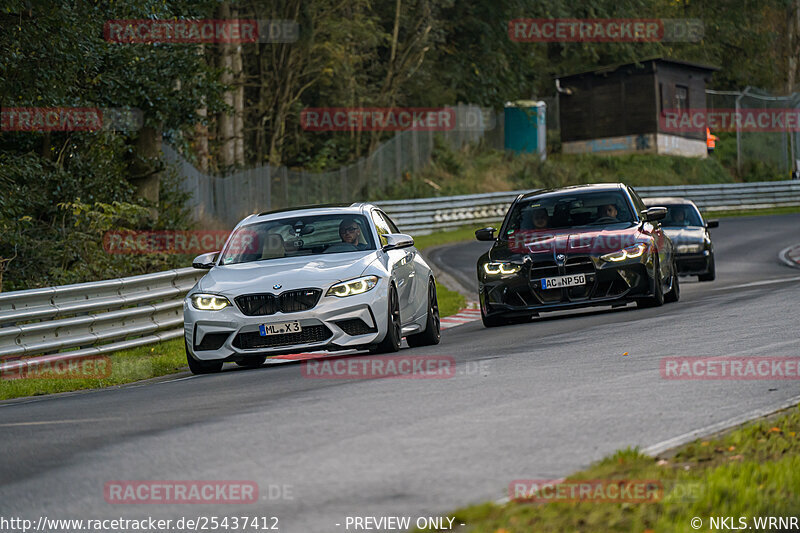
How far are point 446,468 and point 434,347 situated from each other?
23.4ft

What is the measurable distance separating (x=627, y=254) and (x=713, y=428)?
8485mm

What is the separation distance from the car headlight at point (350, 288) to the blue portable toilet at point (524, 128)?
150ft

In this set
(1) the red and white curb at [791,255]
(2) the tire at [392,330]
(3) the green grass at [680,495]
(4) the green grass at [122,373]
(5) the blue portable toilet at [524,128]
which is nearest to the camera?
(3) the green grass at [680,495]

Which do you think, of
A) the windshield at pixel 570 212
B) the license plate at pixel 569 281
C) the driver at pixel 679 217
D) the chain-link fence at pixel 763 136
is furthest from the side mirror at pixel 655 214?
the chain-link fence at pixel 763 136

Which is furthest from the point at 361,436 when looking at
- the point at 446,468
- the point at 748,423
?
the point at 748,423

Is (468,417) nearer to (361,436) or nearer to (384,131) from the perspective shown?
(361,436)

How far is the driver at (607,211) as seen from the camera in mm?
16344

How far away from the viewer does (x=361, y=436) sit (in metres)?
7.13

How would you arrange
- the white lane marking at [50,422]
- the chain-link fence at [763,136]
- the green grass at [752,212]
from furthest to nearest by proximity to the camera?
the chain-link fence at [763,136], the green grass at [752,212], the white lane marking at [50,422]

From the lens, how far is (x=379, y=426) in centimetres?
745

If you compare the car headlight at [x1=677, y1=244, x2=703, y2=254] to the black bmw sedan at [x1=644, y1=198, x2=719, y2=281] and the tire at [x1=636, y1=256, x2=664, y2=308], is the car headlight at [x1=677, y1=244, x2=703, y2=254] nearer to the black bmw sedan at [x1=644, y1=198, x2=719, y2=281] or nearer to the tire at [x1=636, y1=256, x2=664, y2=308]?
the black bmw sedan at [x1=644, y1=198, x2=719, y2=281]

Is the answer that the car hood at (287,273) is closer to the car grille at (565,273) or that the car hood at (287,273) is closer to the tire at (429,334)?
the tire at (429,334)

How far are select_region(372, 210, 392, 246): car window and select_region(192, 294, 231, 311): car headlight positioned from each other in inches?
79.2

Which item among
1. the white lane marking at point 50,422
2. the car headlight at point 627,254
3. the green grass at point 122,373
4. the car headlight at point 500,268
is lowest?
the green grass at point 122,373
